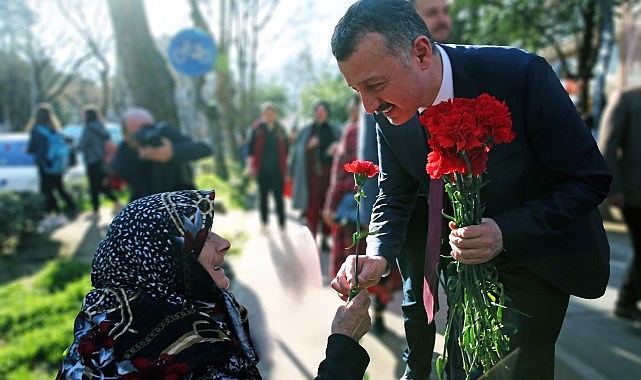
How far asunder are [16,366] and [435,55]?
12.0 feet

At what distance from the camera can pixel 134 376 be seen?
1.69m

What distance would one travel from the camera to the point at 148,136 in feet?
16.5

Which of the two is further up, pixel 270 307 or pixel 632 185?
pixel 632 185

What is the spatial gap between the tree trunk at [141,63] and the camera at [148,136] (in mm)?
3300

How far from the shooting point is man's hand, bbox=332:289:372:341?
179 cm

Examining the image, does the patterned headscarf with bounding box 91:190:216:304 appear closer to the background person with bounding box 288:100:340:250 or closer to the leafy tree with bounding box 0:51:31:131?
the background person with bounding box 288:100:340:250

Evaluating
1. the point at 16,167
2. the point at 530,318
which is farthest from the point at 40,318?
the point at 16,167

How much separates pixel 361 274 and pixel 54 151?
9.41 meters

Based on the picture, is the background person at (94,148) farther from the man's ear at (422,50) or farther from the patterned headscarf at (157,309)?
the man's ear at (422,50)

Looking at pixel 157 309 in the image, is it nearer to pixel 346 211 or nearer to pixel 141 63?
pixel 346 211

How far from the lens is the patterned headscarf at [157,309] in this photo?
171 cm

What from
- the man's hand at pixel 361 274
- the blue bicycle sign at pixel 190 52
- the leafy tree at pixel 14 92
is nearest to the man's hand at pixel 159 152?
the man's hand at pixel 361 274

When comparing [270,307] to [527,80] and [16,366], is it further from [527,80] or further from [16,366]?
[527,80]

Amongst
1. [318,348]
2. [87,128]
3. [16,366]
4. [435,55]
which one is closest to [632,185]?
[318,348]
